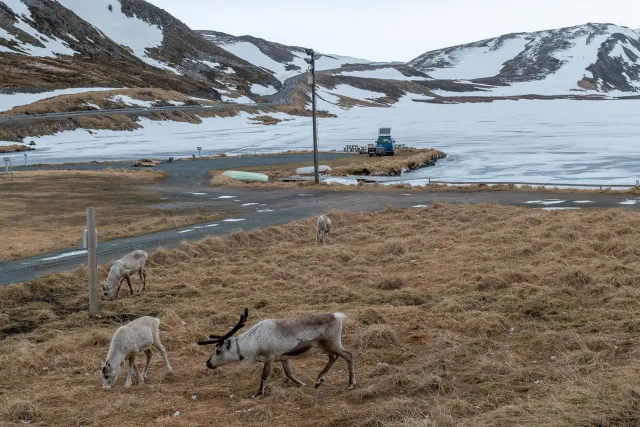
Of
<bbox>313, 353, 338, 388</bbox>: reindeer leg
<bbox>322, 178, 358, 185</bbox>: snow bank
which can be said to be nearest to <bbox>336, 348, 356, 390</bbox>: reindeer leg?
<bbox>313, 353, 338, 388</bbox>: reindeer leg

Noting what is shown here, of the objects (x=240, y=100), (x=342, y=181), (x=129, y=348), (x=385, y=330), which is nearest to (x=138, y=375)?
(x=129, y=348)

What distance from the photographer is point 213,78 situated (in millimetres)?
192250

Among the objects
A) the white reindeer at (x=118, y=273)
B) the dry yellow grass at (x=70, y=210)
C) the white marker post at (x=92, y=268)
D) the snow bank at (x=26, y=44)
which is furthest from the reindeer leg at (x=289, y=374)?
the snow bank at (x=26, y=44)

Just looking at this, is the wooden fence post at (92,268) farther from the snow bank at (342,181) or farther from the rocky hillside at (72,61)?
the rocky hillside at (72,61)

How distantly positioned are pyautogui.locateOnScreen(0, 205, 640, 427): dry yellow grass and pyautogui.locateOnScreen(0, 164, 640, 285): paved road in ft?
7.54

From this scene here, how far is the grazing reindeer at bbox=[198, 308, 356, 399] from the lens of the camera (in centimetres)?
1019

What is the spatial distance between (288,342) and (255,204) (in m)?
26.0

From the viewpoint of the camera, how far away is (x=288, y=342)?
10.2 meters

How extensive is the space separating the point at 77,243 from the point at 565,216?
65.5 ft

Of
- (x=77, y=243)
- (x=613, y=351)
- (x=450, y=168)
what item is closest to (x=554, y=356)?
(x=613, y=351)

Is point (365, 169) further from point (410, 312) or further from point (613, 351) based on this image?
point (613, 351)

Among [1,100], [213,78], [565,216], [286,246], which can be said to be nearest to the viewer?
[286,246]

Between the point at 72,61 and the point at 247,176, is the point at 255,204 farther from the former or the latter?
the point at 72,61

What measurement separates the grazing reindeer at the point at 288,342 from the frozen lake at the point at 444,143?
40358 mm
